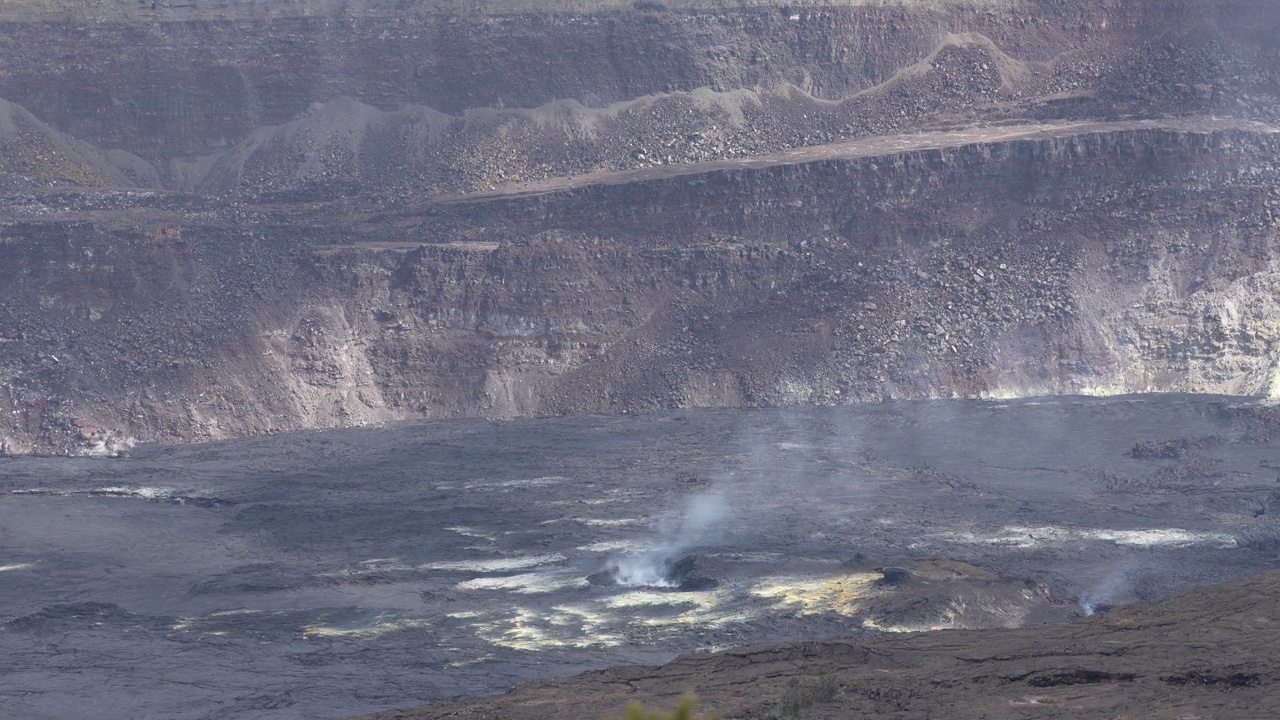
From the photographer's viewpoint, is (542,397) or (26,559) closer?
(26,559)

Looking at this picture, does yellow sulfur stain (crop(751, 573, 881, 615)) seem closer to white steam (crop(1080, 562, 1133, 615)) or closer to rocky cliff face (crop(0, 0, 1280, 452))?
white steam (crop(1080, 562, 1133, 615))

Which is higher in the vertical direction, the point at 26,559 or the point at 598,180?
the point at 598,180

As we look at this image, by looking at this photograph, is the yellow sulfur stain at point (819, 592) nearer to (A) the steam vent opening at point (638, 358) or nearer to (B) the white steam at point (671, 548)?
(A) the steam vent opening at point (638, 358)

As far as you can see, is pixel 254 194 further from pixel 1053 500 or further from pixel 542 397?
pixel 1053 500

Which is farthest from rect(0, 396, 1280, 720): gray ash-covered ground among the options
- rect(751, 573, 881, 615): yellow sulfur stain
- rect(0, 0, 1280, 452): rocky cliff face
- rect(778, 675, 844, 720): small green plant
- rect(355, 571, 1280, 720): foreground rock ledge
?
rect(778, 675, 844, 720): small green plant

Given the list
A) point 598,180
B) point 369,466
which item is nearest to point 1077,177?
point 598,180

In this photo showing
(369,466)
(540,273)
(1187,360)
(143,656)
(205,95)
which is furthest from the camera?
(205,95)

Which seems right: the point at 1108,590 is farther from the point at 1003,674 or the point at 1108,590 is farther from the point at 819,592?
the point at 1003,674
